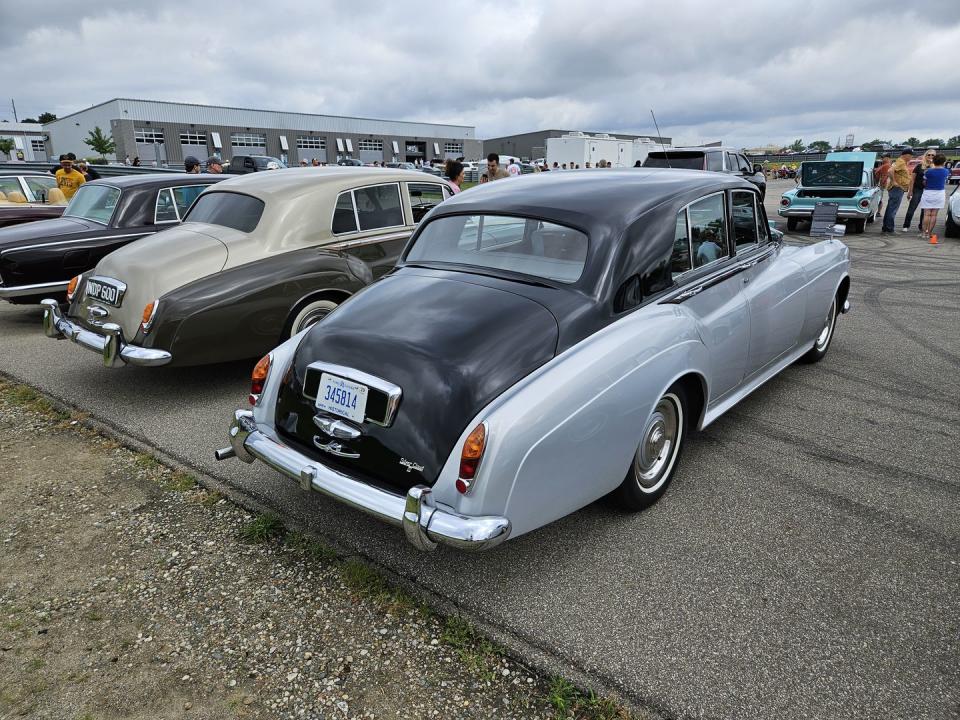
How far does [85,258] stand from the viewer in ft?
21.6

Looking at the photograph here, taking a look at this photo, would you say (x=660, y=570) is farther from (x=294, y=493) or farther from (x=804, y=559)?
(x=294, y=493)

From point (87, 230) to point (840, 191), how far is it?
13684mm

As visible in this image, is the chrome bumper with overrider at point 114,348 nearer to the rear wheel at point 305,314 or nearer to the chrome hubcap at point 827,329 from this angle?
the rear wheel at point 305,314

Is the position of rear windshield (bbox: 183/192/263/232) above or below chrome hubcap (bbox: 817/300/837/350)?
above

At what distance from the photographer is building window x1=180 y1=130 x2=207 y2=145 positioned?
208 ft

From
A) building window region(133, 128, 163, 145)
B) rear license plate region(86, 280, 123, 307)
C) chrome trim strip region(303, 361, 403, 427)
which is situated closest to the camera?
chrome trim strip region(303, 361, 403, 427)

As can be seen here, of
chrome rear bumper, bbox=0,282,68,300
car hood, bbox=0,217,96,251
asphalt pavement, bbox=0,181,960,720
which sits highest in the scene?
car hood, bbox=0,217,96,251

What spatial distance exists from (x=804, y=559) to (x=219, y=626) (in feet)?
8.27

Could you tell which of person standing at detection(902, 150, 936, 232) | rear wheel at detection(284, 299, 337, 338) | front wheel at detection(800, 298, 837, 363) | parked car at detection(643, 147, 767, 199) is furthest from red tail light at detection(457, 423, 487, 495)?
person standing at detection(902, 150, 936, 232)

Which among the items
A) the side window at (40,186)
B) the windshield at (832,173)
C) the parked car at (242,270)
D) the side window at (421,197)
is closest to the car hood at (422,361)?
the parked car at (242,270)

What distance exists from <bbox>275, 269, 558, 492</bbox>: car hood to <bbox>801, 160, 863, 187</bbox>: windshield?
44.0 ft

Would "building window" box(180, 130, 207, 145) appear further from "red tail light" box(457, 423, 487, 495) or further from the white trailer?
"red tail light" box(457, 423, 487, 495)

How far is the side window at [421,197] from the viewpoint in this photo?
6.22 metres

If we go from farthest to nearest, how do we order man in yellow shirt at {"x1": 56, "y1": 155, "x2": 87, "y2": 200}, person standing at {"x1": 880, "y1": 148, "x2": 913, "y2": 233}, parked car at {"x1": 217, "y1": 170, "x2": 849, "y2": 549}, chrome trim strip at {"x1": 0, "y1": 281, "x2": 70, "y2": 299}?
1. person standing at {"x1": 880, "y1": 148, "x2": 913, "y2": 233}
2. man in yellow shirt at {"x1": 56, "y1": 155, "x2": 87, "y2": 200}
3. chrome trim strip at {"x1": 0, "y1": 281, "x2": 70, "y2": 299}
4. parked car at {"x1": 217, "y1": 170, "x2": 849, "y2": 549}
